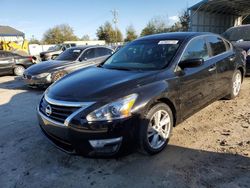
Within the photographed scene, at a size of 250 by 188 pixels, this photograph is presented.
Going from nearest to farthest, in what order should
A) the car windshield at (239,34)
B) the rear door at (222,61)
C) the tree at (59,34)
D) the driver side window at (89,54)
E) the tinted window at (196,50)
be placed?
the tinted window at (196,50)
the rear door at (222,61)
the driver side window at (89,54)
the car windshield at (239,34)
the tree at (59,34)

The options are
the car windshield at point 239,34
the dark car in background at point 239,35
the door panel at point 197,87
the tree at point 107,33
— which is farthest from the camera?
the tree at point 107,33

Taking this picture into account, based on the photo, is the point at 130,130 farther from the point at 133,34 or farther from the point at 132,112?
the point at 133,34

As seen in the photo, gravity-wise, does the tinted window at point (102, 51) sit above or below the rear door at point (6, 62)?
above

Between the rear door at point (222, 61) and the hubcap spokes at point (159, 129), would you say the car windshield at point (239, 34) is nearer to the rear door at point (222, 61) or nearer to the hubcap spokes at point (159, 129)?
the rear door at point (222, 61)

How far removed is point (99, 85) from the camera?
3.53 metres

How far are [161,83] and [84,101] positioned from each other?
1.12 meters

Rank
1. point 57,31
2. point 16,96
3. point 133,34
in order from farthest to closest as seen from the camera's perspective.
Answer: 1. point 57,31
2. point 133,34
3. point 16,96

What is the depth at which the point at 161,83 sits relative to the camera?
11.8 feet

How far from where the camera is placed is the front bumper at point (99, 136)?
3020mm

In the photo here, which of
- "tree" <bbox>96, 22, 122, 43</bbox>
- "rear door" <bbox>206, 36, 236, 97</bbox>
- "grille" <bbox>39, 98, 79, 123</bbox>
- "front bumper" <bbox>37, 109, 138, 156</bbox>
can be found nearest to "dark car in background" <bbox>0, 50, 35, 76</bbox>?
"grille" <bbox>39, 98, 79, 123</bbox>

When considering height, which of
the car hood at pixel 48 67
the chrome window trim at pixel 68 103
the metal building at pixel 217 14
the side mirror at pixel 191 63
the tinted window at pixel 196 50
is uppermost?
the metal building at pixel 217 14

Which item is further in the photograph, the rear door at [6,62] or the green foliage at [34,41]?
the green foliage at [34,41]

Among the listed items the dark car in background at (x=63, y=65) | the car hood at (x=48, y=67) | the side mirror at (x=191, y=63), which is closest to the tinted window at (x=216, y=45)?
the side mirror at (x=191, y=63)

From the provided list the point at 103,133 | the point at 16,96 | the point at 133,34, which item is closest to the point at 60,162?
the point at 103,133
